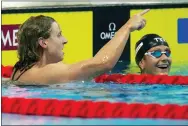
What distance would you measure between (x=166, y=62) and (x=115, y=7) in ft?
4.95

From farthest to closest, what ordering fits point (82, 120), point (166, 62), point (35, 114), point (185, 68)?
point (185, 68) → point (166, 62) → point (35, 114) → point (82, 120)

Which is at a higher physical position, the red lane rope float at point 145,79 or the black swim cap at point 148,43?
the black swim cap at point 148,43

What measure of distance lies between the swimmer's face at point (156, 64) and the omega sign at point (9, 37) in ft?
5.15

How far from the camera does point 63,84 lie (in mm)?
3508

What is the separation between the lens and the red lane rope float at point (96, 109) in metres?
2.63

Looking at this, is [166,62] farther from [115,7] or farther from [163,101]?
[115,7]

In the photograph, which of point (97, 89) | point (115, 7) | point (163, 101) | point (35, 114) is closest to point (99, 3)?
point (115, 7)

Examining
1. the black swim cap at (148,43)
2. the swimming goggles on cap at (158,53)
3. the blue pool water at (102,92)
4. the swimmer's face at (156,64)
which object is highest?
the black swim cap at (148,43)

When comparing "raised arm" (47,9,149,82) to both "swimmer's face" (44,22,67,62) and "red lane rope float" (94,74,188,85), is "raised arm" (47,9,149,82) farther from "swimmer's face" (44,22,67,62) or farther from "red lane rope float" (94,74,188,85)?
"red lane rope float" (94,74,188,85)

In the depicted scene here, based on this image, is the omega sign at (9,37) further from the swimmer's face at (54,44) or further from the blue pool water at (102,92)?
the swimmer's face at (54,44)

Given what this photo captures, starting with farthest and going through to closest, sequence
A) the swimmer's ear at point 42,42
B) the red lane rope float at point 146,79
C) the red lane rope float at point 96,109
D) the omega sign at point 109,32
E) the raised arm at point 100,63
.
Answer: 1. the omega sign at point 109,32
2. the red lane rope float at point 146,79
3. the swimmer's ear at point 42,42
4. the raised arm at point 100,63
5. the red lane rope float at point 96,109

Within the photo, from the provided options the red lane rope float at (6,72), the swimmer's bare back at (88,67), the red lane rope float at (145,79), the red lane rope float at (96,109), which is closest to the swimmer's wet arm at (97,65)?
the swimmer's bare back at (88,67)

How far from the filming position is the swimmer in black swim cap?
4.02m

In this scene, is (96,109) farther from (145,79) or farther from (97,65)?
(145,79)
